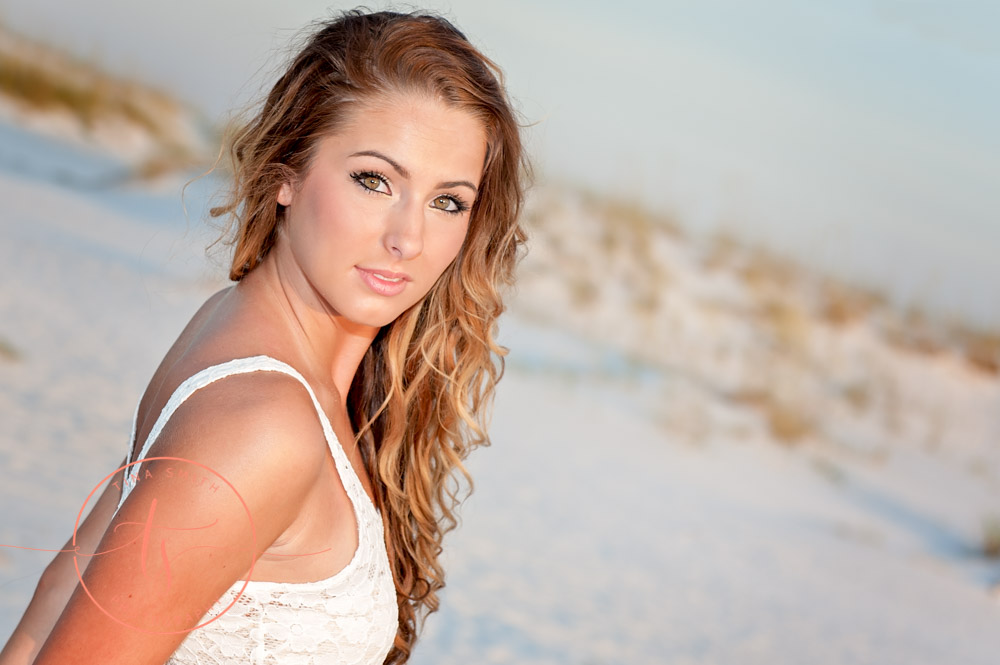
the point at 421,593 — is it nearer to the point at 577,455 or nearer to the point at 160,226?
the point at 577,455

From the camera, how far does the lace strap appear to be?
149 centimetres

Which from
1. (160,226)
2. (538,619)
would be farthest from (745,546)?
(160,226)

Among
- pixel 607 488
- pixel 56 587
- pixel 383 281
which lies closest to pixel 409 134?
pixel 383 281

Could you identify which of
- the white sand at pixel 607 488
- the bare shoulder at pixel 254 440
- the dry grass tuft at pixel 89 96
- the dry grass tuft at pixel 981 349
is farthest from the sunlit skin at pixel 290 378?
the dry grass tuft at pixel 981 349

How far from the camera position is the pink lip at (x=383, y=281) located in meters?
1.86

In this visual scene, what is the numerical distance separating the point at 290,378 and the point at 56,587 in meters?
0.79

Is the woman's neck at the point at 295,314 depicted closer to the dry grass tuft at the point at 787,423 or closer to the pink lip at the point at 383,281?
the pink lip at the point at 383,281

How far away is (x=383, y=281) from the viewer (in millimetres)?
1866

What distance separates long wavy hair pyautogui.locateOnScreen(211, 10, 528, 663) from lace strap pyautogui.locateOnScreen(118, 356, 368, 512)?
47 cm

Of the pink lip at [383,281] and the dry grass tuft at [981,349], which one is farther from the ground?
the pink lip at [383,281]

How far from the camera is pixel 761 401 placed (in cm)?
1034

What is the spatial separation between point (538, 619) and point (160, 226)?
832cm

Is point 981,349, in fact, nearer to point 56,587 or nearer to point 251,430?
point 56,587

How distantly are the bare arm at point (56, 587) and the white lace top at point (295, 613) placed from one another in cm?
38
